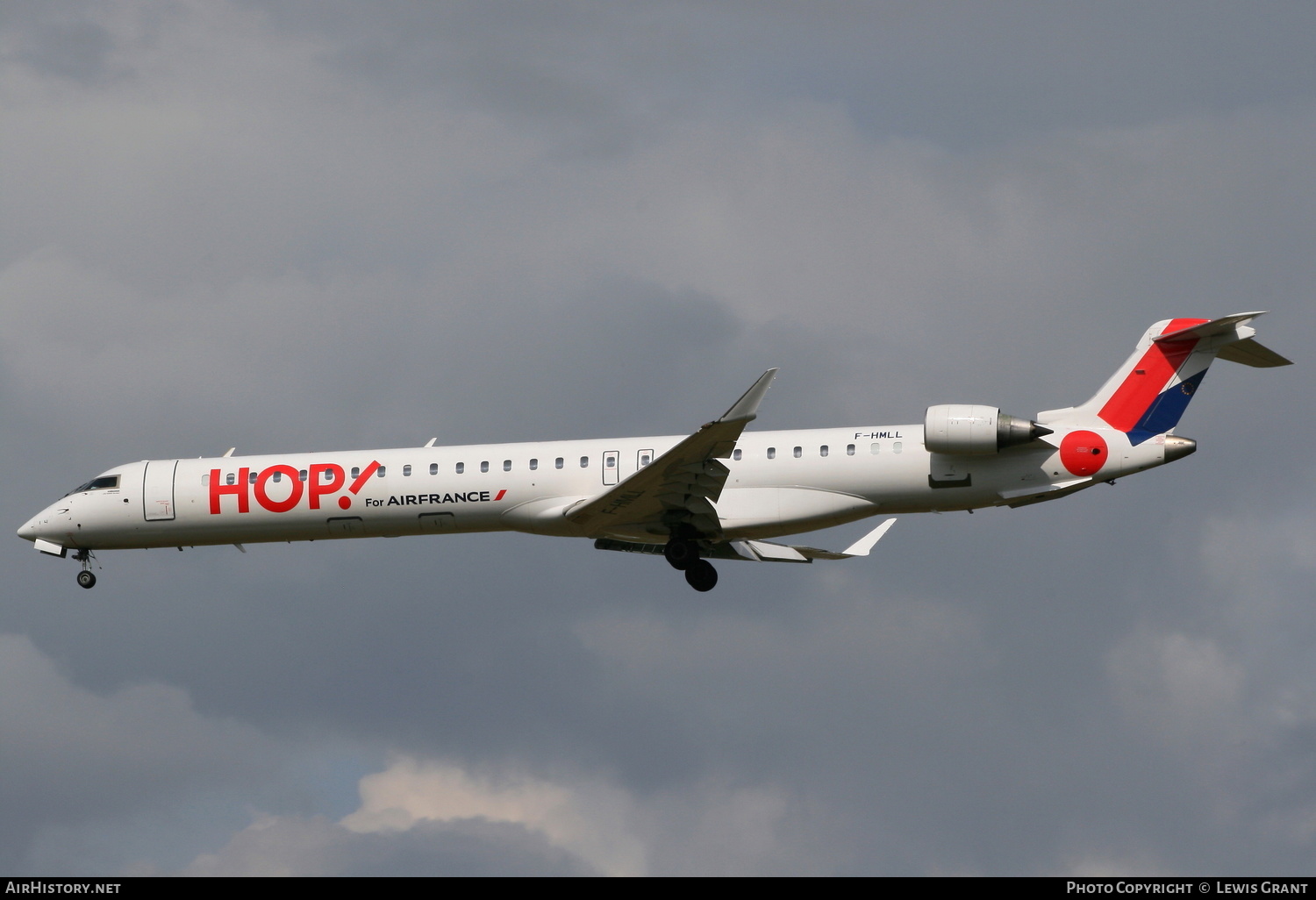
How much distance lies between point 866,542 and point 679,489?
5.98 metres

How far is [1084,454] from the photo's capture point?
1277 inches

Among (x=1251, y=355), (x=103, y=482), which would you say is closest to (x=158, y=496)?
(x=103, y=482)

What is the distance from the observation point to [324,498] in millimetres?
34906

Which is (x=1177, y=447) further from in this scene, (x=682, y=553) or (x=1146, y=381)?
(x=682, y=553)

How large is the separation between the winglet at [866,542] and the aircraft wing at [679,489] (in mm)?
4142

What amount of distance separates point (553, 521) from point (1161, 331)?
13085 millimetres

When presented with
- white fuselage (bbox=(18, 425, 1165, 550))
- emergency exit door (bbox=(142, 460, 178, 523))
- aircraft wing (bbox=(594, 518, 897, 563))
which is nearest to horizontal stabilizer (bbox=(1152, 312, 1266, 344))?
white fuselage (bbox=(18, 425, 1165, 550))

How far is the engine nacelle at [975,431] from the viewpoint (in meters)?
32.0

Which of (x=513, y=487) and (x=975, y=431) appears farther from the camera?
(x=513, y=487)

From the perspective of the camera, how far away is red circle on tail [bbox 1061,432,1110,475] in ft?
106

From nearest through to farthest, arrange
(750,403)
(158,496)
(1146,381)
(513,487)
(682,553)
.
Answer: (750,403), (1146,381), (513,487), (682,553), (158,496)

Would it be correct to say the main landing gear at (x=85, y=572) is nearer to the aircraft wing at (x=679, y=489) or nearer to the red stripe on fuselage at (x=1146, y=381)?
the aircraft wing at (x=679, y=489)

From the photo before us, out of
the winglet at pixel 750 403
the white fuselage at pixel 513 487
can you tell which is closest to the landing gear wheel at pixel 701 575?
the white fuselage at pixel 513 487

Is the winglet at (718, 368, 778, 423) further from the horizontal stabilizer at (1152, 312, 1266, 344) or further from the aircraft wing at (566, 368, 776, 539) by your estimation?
the horizontal stabilizer at (1152, 312, 1266, 344)
